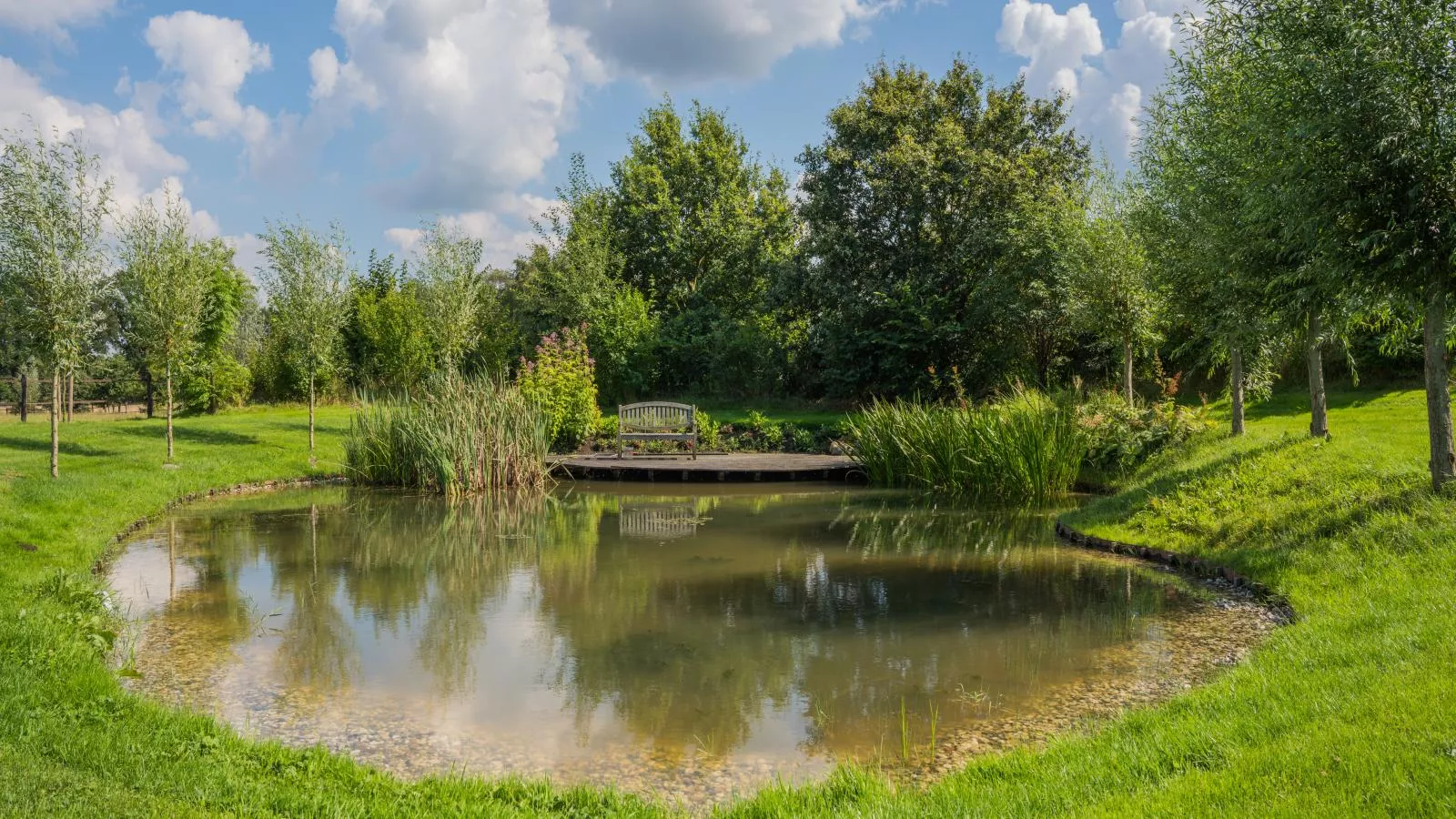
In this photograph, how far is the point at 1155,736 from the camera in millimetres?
4324

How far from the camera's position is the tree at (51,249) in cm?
1291

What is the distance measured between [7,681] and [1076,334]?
22103 mm

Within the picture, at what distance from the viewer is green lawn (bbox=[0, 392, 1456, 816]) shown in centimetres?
351

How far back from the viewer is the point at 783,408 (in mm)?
26078

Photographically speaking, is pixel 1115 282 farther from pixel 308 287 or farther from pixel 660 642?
pixel 308 287

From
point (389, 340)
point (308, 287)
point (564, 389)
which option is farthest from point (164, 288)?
point (389, 340)

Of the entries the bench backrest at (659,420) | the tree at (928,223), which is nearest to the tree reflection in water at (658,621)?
the bench backrest at (659,420)

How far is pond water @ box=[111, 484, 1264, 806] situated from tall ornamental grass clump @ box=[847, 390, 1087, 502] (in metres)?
2.05

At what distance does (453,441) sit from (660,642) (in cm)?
915

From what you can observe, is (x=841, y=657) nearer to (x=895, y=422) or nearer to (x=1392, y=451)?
(x=1392, y=451)

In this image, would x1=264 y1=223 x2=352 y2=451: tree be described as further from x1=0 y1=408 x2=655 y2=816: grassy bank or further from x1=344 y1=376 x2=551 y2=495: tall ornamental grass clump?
x1=0 y1=408 x2=655 y2=816: grassy bank

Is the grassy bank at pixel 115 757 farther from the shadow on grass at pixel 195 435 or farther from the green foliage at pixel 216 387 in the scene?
the green foliage at pixel 216 387

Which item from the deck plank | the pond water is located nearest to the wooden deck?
the deck plank

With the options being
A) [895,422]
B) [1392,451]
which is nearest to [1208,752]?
[1392,451]
